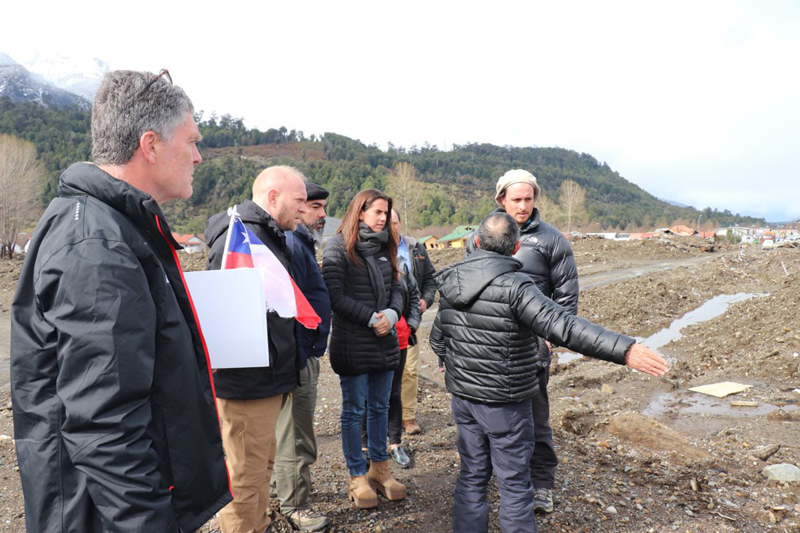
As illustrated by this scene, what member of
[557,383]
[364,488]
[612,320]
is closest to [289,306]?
[364,488]

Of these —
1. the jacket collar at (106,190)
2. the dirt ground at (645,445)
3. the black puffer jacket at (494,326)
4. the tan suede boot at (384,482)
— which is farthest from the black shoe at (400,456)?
the jacket collar at (106,190)

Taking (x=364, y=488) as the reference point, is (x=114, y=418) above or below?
above

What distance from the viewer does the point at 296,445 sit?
3096 mm

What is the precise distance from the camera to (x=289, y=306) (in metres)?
2.44

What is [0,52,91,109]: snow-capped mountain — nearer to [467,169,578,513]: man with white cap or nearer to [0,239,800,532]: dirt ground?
[0,239,800,532]: dirt ground

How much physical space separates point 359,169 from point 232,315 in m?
110

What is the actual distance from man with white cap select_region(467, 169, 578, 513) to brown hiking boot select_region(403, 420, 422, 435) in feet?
4.92

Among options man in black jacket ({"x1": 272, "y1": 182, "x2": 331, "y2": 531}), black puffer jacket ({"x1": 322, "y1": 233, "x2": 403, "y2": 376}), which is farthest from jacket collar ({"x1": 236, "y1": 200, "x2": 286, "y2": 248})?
black puffer jacket ({"x1": 322, "y1": 233, "x2": 403, "y2": 376})

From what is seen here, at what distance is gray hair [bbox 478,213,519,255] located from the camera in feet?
9.00

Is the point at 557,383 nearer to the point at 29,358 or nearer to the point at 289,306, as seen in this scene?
the point at 289,306

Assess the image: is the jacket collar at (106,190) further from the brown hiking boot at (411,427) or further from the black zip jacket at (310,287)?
the brown hiking boot at (411,427)

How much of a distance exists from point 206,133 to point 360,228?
134053mm

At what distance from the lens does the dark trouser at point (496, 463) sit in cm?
266

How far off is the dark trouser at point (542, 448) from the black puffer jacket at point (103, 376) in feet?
7.91
